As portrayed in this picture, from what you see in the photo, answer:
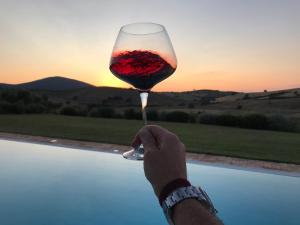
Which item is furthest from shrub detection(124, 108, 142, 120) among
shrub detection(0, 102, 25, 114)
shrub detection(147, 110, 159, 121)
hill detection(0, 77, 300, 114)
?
shrub detection(0, 102, 25, 114)

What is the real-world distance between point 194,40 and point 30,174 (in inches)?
171

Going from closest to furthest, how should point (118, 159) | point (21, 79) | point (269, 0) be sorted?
point (118, 159) < point (269, 0) < point (21, 79)

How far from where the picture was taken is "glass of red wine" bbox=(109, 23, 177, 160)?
43.6 inches

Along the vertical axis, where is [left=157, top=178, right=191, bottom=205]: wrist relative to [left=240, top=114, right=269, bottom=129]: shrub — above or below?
above

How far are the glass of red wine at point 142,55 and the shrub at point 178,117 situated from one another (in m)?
11.1

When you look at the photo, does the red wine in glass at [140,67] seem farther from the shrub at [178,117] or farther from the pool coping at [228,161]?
the shrub at [178,117]

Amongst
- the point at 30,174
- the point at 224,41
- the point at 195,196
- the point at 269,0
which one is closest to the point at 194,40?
the point at 224,41

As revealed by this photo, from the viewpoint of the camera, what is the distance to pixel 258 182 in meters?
4.20

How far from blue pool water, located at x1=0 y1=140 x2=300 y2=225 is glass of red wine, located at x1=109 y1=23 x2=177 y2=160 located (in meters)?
2.11

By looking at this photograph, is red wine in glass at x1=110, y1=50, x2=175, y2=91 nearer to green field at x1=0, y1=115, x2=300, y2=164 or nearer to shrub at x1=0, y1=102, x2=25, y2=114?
green field at x1=0, y1=115, x2=300, y2=164

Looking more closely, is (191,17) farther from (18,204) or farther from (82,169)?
(18,204)

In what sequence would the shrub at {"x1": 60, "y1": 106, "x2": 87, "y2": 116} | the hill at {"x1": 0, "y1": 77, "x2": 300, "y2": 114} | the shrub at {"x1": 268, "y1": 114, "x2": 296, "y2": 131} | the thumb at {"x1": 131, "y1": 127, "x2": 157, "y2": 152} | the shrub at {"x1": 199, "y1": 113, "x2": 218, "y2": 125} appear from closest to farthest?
1. the thumb at {"x1": 131, "y1": 127, "x2": 157, "y2": 152}
2. the shrub at {"x1": 268, "y1": 114, "x2": 296, "y2": 131}
3. the shrub at {"x1": 199, "y1": 113, "x2": 218, "y2": 125}
4. the shrub at {"x1": 60, "y1": 106, "x2": 87, "y2": 116}
5. the hill at {"x1": 0, "y1": 77, "x2": 300, "y2": 114}

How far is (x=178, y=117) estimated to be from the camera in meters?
12.3

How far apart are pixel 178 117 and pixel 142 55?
11247 mm
